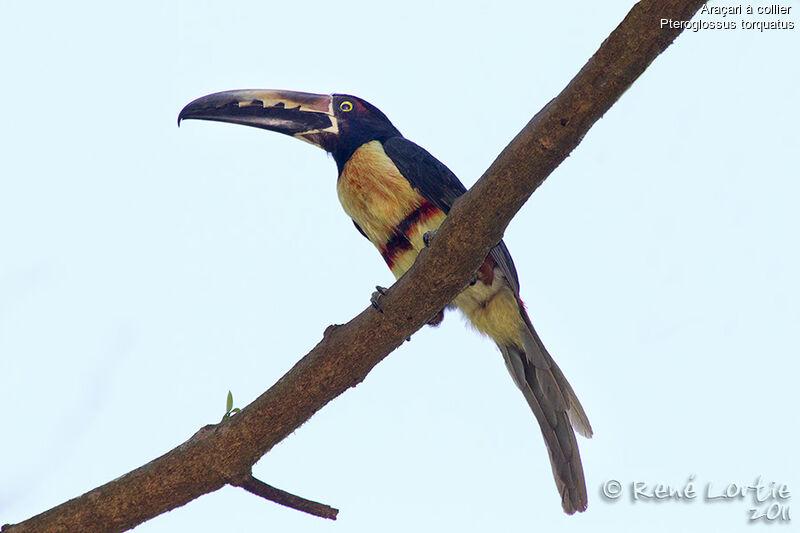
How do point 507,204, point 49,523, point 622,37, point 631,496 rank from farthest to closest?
point 631,496 → point 49,523 → point 507,204 → point 622,37

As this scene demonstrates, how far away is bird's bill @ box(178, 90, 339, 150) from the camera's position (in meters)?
5.12

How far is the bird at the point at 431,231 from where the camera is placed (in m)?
4.61

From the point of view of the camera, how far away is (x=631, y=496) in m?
4.36

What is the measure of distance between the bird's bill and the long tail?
63.4 inches

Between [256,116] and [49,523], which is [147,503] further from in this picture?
[256,116]

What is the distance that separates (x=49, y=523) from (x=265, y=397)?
3.19ft

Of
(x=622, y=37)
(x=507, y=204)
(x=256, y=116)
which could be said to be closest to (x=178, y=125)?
(x=256, y=116)

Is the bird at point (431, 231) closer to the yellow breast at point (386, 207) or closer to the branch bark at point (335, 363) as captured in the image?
the yellow breast at point (386, 207)

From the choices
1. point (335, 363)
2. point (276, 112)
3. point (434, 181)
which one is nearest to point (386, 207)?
point (434, 181)

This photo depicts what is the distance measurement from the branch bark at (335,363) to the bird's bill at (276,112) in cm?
190

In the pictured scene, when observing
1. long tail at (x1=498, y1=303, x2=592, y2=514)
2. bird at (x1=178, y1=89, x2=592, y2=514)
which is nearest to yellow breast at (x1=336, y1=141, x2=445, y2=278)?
bird at (x1=178, y1=89, x2=592, y2=514)

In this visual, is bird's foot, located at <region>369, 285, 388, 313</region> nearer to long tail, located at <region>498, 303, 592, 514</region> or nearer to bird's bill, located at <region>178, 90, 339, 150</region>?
long tail, located at <region>498, 303, 592, 514</region>

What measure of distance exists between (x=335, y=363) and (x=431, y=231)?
108 centimetres

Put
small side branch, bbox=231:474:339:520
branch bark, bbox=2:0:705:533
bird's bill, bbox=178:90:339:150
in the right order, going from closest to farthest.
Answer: branch bark, bbox=2:0:705:533 → small side branch, bbox=231:474:339:520 → bird's bill, bbox=178:90:339:150
